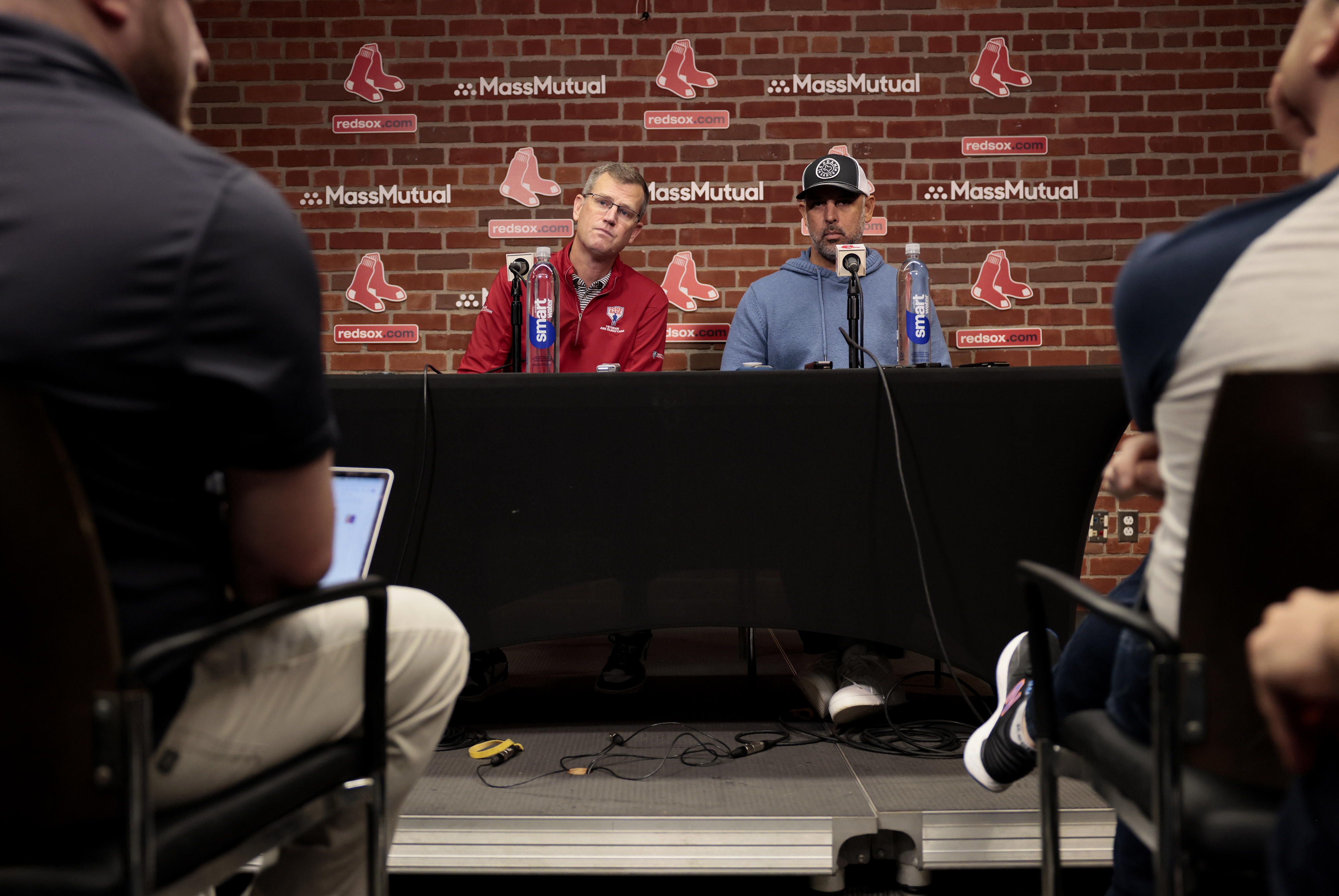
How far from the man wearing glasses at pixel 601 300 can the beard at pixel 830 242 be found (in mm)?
539

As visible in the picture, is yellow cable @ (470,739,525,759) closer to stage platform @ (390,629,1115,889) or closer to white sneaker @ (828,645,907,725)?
Result: stage platform @ (390,629,1115,889)

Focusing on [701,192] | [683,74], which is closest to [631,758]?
[701,192]

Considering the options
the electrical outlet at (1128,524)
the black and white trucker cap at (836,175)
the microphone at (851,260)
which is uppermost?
the black and white trucker cap at (836,175)

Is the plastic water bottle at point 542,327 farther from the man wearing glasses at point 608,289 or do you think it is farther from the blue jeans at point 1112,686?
the blue jeans at point 1112,686

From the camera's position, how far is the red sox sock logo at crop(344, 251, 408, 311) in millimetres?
3312

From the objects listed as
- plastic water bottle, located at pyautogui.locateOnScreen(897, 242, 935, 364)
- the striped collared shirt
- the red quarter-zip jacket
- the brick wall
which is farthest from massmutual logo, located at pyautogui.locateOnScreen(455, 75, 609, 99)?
plastic water bottle, located at pyautogui.locateOnScreen(897, 242, 935, 364)

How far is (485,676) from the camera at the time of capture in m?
2.15

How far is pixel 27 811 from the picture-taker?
61cm

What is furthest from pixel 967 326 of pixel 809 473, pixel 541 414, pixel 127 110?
pixel 127 110

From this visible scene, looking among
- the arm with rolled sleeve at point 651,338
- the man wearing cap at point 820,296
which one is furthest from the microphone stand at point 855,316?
the arm with rolled sleeve at point 651,338

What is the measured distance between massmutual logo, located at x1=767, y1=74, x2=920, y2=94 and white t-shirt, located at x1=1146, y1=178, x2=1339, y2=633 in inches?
110

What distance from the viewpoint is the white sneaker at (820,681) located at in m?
1.95

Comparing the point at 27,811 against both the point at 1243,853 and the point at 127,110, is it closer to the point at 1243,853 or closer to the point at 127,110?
the point at 127,110

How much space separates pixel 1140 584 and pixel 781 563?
0.83m
